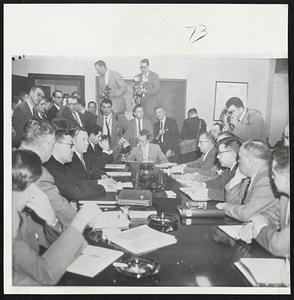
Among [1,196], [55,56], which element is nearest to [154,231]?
[1,196]

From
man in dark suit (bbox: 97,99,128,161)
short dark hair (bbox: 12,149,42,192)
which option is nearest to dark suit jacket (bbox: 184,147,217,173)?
man in dark suit (bbox: 97,99,128,161)

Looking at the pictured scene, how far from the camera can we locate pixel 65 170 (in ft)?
5.41

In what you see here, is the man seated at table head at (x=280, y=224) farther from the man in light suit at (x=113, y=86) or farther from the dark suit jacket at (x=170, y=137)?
the man in light suit at (x=113, y=86)

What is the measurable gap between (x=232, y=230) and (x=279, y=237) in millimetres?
183

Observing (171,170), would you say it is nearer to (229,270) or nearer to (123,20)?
(229,270)

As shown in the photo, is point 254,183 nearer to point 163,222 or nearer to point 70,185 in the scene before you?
point 163,222

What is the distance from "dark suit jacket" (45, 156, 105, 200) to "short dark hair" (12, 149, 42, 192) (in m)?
0.05

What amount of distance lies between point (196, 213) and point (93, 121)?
591mm

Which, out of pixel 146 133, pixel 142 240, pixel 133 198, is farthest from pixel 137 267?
pixel 146 133

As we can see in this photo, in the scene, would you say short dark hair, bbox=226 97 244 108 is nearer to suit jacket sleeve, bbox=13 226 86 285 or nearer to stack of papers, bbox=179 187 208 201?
stack of papers, bbox=179 187 208 201

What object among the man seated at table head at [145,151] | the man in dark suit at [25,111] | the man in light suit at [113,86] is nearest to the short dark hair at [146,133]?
the man seated at table head at [145,151]

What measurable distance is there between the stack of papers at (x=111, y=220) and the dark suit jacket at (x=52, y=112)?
46 cm

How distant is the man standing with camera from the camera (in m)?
1.62

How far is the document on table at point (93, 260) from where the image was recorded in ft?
4.61
